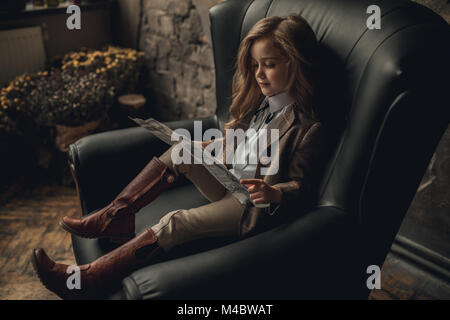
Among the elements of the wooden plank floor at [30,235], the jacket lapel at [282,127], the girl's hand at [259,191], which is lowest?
the wooden plank floor at [30,235]

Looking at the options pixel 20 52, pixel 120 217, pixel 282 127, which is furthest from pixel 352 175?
pixel 20 52

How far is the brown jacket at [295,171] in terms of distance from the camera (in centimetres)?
120

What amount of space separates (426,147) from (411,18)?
37 centimetres

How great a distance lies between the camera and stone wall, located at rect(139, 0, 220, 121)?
2598 millimetres

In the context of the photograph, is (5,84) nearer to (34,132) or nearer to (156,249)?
(34,132)

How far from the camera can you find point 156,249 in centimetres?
115

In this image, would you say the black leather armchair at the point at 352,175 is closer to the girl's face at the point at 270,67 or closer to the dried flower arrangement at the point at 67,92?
the girl's face at the point at 270,67

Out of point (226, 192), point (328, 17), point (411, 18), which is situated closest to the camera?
point (411, 18)

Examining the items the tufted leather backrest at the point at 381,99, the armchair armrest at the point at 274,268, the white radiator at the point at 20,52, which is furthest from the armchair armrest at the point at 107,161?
the white radiator at the point at 20,52

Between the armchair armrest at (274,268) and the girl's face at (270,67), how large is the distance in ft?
1.42

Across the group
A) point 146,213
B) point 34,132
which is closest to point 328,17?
point 146,213

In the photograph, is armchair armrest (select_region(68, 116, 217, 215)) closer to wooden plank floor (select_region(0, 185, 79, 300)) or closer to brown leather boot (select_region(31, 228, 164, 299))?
brown leather boot (select_region(31, 228, 164, 299))

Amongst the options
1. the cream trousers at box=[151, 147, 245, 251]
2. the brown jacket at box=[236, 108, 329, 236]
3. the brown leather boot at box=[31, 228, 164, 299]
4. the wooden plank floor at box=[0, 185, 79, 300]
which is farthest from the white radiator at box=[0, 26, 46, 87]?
the brown jacket at box=[236, 108, 329, 236]

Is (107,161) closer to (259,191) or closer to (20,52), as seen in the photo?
(259,191)
